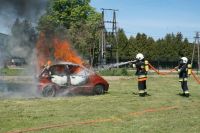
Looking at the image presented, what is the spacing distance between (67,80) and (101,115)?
585 cm

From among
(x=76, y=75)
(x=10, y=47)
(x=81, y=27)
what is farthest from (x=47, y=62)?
(x=81, y=27)

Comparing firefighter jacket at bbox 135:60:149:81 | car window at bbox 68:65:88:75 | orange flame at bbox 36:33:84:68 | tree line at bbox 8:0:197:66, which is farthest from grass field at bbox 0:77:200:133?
tree line at bbox 8:0:197:66

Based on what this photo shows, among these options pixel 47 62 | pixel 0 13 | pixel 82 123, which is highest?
pixel 0 13

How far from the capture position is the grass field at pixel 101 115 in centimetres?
1119

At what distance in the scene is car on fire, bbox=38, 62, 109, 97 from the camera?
18531 millimetres

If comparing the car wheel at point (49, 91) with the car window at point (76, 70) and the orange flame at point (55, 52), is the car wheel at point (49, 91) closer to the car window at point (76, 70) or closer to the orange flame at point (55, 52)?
the car window at point (76, 70)

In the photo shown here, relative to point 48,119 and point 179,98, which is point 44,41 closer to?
point 179,98

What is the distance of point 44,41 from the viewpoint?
72.4 ft

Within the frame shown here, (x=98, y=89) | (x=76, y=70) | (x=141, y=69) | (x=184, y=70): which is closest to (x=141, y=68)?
(x=141, y=69)

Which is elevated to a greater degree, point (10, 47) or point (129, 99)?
point (10, 47)

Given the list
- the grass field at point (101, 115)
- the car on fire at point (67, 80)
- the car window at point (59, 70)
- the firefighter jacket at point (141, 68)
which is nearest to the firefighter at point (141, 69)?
the firefighter jacket at point (141, 68)

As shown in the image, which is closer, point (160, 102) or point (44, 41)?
point (160, 102)

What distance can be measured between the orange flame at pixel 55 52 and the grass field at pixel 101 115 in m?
3.30

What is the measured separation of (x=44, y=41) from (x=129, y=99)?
610cm
